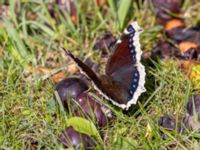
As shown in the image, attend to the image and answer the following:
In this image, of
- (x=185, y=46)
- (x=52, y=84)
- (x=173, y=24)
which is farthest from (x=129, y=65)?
(x=173, y=24)

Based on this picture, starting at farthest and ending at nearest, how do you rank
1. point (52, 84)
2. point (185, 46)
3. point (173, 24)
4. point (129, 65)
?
point (173, 24) → point (185, 46) → point (52, 84) → point (129, 65)

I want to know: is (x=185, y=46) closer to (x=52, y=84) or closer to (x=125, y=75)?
(x=125, y=75)

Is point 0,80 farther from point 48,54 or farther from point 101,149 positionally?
point 101,149

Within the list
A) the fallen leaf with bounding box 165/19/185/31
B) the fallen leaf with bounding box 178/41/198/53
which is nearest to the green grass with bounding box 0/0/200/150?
the fallen leaf with bounding box 165/19/185/31

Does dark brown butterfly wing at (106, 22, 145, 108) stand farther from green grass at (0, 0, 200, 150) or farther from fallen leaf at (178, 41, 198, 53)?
fallen leaf at (178, 41, 198, 53)

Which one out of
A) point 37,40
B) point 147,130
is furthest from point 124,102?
point 37,40

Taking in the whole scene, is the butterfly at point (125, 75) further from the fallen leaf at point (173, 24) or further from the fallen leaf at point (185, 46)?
the fallen leaf at point (173, 24)
